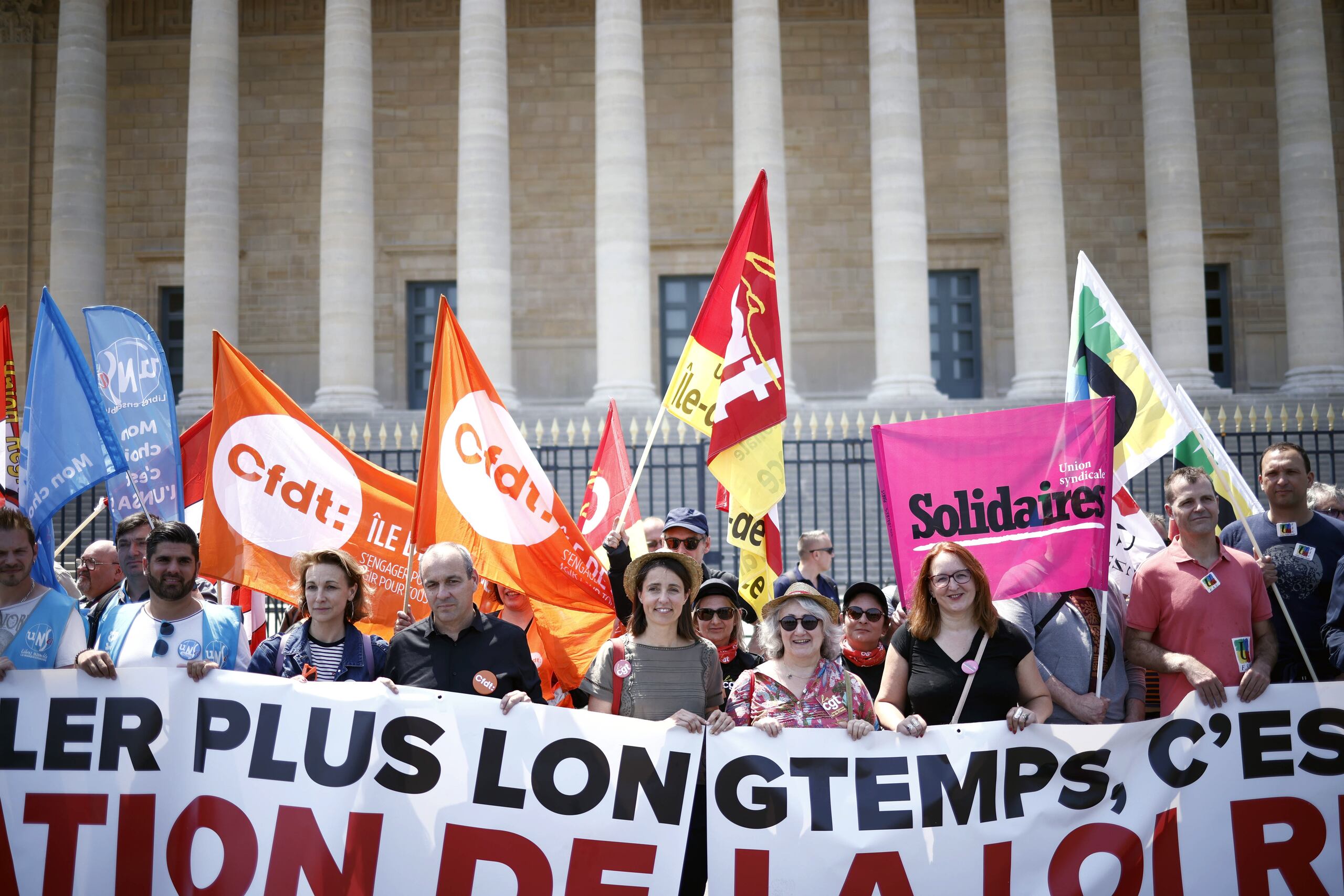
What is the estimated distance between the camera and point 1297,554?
632cm

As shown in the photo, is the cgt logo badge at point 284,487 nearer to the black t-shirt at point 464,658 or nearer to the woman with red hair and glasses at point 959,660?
the black t-shirt at point 464,658

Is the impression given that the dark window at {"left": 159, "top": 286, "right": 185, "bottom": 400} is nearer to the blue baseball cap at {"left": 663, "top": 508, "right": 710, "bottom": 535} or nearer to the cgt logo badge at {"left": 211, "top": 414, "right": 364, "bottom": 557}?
the cgt logo badge at {"left": 211, "top": 414, "right": 364, "bottom": 557}

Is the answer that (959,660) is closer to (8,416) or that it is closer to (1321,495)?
(1321,495)

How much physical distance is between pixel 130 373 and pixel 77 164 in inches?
736

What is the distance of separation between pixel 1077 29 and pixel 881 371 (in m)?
11.0

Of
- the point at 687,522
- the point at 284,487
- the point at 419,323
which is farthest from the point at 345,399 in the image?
the point at 687,522

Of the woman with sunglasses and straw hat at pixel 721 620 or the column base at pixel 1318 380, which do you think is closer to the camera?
the woman with sunglasses and straw hat at pixel 721 620

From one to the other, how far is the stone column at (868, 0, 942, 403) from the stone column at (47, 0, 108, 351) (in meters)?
14.8

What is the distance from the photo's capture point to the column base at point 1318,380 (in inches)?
888

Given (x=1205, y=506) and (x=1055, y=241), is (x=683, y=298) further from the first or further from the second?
(x=1205, y=506)

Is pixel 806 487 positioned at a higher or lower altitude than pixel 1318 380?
lower

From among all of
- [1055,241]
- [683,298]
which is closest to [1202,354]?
[1055,241]

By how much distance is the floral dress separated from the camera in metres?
5.42

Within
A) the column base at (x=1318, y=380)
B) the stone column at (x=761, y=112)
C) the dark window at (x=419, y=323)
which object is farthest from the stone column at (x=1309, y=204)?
the dark window at (x=419, y=323)
